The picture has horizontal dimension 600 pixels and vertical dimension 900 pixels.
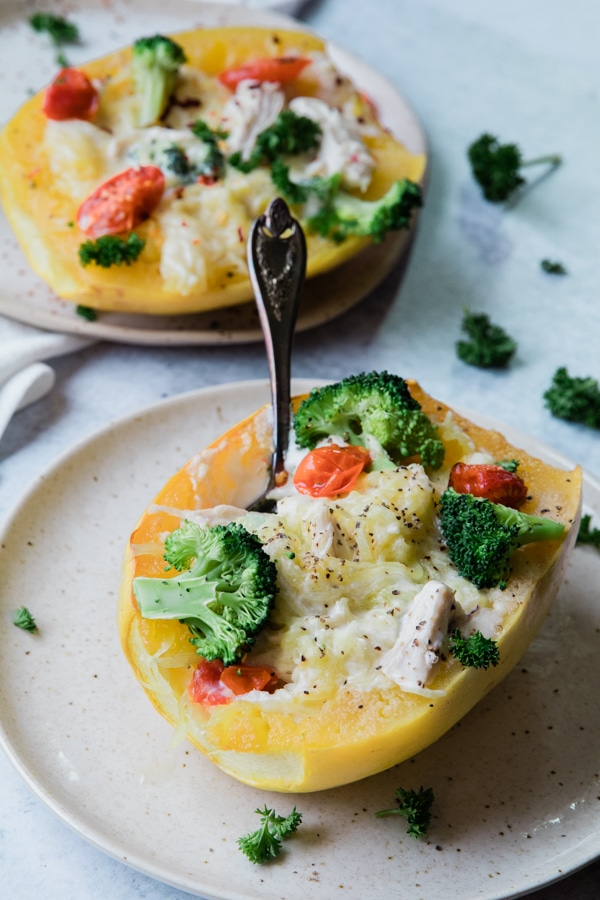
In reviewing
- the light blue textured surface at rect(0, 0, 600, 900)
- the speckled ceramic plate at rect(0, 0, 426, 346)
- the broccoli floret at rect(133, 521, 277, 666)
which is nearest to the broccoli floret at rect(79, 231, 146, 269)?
the speckled ceramic plate at rect(0, 0, 426, 346)

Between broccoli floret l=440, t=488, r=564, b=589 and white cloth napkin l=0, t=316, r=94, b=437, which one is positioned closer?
broccoli floret l=440, t=488, r=564, b=589

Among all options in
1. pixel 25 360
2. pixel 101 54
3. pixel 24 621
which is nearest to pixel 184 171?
pixel 25 360

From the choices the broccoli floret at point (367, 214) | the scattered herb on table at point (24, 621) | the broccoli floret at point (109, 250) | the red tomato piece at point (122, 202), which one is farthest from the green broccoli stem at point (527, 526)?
the red tomato piece at point (122, 202)

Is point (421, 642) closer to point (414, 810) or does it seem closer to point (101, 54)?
point (414, 810)

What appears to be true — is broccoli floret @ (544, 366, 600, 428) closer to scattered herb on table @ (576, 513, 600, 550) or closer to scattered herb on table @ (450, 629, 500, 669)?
scattered herb on table @ (576, 513, 600, 550)

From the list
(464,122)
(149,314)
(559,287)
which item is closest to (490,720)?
(149,314)
